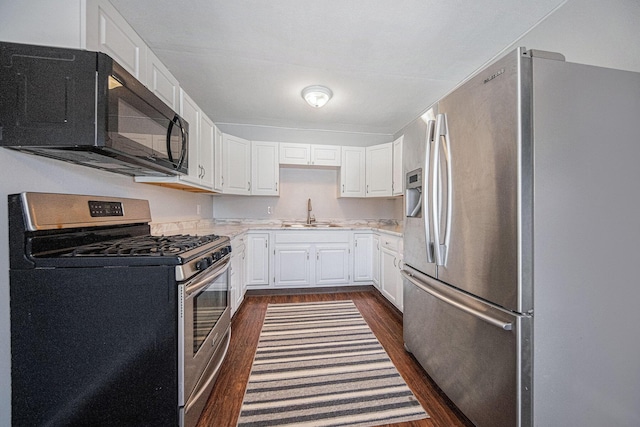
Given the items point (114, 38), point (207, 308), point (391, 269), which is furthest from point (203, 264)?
point (391, 269)

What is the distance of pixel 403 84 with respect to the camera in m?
2.50

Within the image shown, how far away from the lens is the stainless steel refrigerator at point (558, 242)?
3.17ft

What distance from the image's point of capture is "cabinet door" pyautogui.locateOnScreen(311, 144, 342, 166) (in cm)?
354

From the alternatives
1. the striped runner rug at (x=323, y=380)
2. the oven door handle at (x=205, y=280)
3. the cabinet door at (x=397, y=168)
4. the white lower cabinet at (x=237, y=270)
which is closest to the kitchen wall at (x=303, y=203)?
the cabinet door at (x=397, y=168)

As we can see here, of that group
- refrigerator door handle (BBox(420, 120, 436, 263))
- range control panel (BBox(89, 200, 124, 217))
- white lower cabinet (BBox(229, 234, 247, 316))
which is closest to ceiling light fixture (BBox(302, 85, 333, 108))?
refrigerator door handle (BBox(420, 120, 436, 263))

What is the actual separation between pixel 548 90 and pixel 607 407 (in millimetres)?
1360

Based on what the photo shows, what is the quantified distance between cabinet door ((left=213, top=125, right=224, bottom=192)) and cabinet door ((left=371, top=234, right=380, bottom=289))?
210cm

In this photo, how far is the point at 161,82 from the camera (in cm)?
162

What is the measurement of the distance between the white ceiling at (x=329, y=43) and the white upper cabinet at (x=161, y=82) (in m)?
0.38

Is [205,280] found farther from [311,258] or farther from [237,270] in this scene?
[311,258]

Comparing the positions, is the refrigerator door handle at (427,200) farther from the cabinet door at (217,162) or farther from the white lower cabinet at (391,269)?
the cabinet door at (217,162)

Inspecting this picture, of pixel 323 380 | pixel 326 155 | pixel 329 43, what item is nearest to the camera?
pixel 323 380

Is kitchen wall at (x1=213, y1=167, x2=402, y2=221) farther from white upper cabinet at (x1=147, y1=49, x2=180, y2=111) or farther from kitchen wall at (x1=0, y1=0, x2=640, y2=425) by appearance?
white upper cabinet at (x1=147, y1=49, x2=180, y2=111)

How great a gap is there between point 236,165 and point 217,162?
19.0 inches
